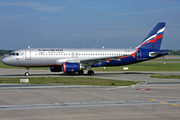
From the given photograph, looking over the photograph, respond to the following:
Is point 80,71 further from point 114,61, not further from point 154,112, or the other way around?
point 154,112

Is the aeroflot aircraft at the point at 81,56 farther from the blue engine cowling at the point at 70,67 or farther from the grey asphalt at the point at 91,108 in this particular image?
the grey asphalt at the point at 91,108

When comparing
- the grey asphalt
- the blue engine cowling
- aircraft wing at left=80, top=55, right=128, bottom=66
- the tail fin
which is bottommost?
the grey asphalt

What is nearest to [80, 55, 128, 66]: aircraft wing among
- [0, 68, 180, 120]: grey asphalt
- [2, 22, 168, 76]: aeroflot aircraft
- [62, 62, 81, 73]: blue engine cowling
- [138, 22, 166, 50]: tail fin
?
[2, 22, 168, 76]: aeroflot aircraft

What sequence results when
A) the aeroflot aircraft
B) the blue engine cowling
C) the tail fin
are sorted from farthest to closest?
the tail fin < the aeroflot aircraft < the blue engine cowling

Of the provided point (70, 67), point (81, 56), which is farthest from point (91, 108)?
point (81, 56)

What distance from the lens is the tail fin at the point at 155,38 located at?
45.5 meters

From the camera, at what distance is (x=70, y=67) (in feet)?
122

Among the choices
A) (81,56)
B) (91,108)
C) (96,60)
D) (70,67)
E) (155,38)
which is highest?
(155,38)

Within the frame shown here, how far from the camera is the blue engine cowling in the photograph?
36.9 metres

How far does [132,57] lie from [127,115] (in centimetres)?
3216

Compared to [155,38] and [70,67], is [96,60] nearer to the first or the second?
[70,67]

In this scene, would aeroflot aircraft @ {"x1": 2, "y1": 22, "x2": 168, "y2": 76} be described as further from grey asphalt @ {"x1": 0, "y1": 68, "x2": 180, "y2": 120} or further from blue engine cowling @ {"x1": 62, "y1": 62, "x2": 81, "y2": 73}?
grey asphalt @ {"x1": 0, "y1": 68, "x2": 180, "y2": 120}

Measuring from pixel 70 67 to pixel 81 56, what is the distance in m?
4.60

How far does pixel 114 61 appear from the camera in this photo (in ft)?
138
